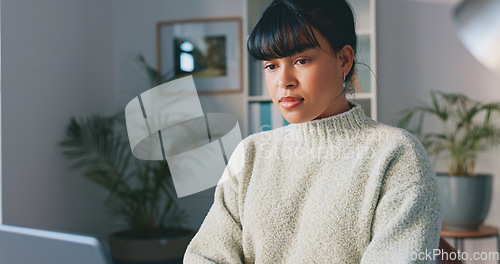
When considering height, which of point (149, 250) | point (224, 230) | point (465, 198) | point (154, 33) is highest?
point (154, 33)

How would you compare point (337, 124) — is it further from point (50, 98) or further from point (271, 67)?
point (50, 98)

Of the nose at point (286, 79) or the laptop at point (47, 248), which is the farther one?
the nose at point (286, 79)

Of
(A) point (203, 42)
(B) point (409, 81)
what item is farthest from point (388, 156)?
(A) point (203, 42)

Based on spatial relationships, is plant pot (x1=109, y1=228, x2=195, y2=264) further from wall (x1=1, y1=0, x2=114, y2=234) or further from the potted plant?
wall (x1=1, y1=0, x2=114, y2=234)

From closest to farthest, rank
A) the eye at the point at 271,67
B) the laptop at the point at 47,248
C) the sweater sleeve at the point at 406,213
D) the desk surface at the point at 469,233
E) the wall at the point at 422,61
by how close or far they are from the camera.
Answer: the laptop at the point at 47,248, the sweater sleeve at the point at 406,213, the eye at the point at 271,67, the desk surface at the point at 469,233, the wall at the point at 422,61

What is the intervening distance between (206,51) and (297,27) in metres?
2.29

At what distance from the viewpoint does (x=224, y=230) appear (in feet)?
2.82

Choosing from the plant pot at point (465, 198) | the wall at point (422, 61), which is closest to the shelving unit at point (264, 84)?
the wall at point (422, 61)

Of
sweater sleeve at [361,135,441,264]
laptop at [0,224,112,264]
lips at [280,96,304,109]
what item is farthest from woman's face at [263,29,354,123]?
laptop at [0,224,112,264]

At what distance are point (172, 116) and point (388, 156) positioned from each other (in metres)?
1.98

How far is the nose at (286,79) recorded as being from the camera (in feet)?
2.40

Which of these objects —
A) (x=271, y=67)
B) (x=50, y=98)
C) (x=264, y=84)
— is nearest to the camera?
(x=271, y=67)

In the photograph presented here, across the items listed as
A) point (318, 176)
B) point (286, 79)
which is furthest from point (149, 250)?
point (286, 79)

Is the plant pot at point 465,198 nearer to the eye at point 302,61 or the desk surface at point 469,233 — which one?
the desk surface at point 469,233
